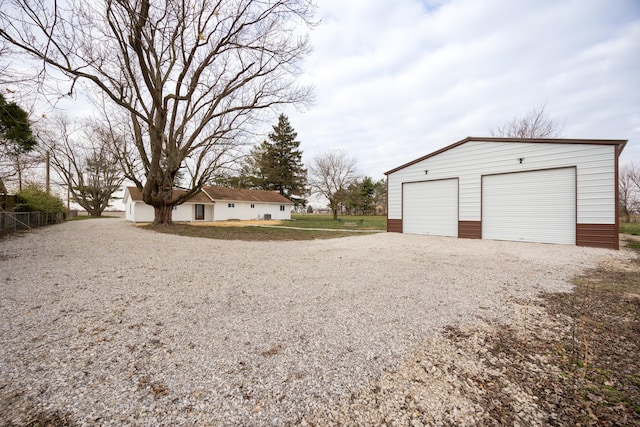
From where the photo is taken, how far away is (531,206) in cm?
1002

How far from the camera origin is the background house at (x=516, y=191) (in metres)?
8.70

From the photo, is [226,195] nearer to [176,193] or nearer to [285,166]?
[176,193]

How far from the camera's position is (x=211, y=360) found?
220 centimetres

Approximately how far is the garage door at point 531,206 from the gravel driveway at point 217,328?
164 inches

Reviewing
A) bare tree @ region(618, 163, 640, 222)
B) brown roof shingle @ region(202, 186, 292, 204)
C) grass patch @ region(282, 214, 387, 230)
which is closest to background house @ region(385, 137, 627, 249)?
grass patch @ region(282, 214, 387, 230)

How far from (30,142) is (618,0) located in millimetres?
21218

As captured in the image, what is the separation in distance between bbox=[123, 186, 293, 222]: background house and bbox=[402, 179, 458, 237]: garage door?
17.6m

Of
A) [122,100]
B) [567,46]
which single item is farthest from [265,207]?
[567,46]

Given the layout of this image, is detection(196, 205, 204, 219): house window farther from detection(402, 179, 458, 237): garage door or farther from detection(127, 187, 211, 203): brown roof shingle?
detection(402, 179, 458, 237): garage door

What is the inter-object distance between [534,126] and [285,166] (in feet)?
89.5

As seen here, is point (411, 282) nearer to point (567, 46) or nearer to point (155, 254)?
point (155, 254)

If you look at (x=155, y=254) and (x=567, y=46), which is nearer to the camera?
(x=155, y=254)

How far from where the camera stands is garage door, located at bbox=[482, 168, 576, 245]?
9312 mm

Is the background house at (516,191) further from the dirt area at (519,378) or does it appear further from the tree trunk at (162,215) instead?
the tree trunk at (162,215)
